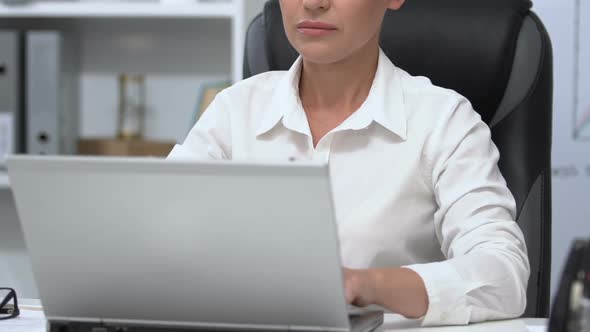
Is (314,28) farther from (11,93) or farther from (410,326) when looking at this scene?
(11,93)

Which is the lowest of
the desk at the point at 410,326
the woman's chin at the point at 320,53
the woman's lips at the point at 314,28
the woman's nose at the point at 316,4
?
the desk at the point at 410,326

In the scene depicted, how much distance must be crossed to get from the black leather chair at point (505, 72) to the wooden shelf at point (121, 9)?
2.26 ft

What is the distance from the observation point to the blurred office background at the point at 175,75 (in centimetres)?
230

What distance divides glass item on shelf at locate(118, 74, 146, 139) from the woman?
98 centimetres

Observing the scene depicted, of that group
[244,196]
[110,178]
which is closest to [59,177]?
[110,178]

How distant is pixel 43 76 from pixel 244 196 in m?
1.56

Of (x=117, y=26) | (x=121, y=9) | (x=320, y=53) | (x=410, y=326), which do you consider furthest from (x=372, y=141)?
(x=117, y=26)

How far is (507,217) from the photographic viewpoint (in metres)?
1.18

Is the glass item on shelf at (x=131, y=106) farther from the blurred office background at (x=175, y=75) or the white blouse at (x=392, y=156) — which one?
the white blouse at (x=392, y=156)

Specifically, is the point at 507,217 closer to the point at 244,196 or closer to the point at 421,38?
the point at 421,38

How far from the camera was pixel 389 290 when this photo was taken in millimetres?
962

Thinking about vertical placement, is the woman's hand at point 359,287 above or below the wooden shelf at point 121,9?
below

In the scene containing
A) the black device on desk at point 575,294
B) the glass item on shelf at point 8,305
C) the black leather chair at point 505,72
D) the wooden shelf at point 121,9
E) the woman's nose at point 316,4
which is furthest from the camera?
the wooden shelf at point 121,9

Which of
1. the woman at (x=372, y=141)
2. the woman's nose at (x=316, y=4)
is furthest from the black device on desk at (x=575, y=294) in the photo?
the woman's nose at (x=316, y=4)
